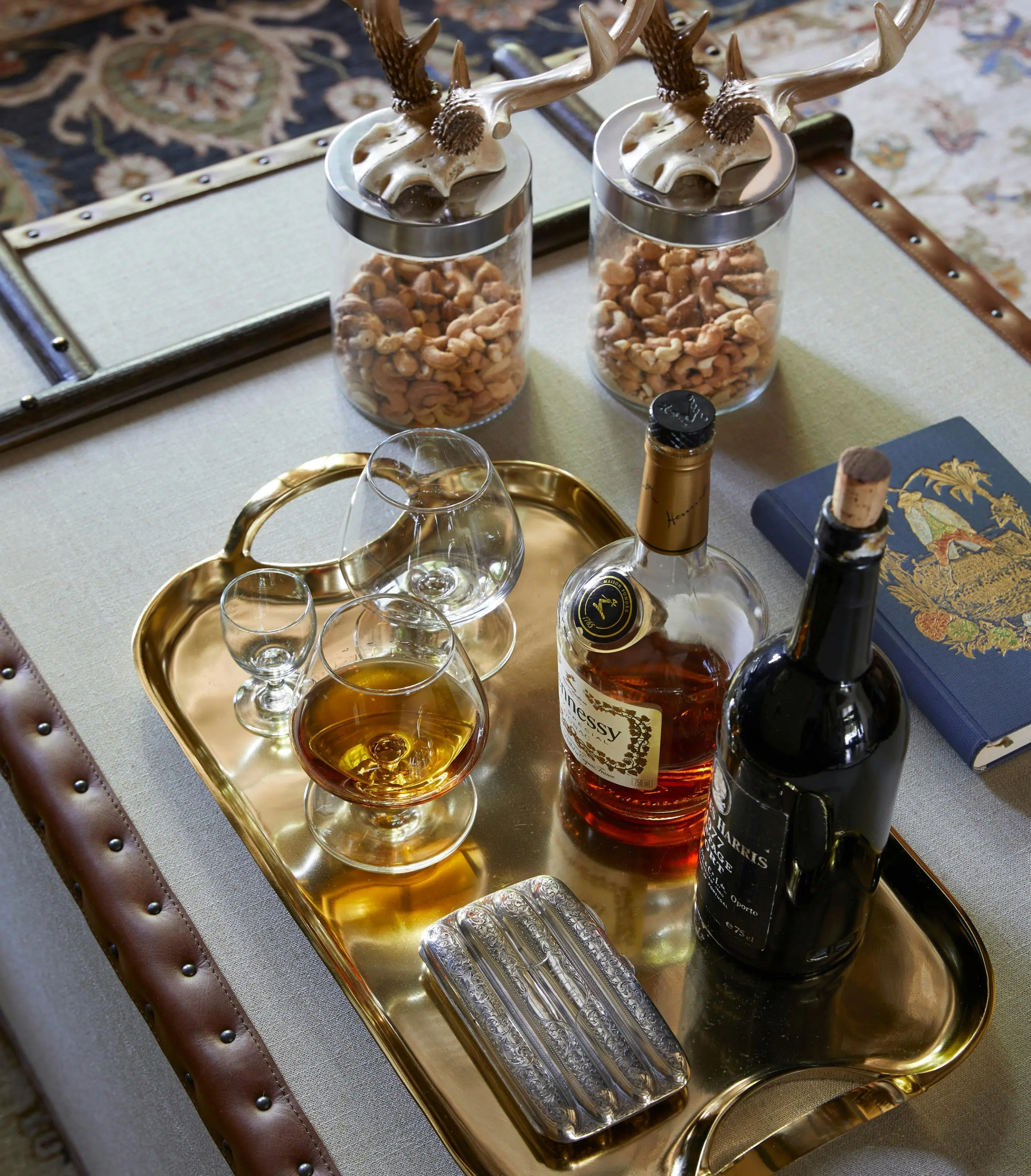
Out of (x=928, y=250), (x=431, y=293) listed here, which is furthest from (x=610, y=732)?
(x=928, y=250)

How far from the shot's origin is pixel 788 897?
594 millimetres

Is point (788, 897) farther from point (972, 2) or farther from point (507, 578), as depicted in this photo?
point (972, 2)

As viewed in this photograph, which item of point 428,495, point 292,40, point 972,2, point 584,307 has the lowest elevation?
point 972,2

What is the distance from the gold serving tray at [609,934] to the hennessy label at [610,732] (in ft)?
0.19

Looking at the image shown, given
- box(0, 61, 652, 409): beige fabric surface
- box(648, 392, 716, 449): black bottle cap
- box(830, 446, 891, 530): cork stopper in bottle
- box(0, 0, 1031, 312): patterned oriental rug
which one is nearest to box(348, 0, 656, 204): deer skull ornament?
box(0, 61, 652, 409): beige fabric surface

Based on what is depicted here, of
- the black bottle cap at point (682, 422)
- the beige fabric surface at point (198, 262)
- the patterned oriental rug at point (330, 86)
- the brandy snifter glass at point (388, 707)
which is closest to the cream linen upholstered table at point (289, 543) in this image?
the beige fabric surface at point (198, 262)

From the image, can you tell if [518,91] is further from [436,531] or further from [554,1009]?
[554,1009]

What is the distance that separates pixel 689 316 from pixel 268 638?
369 mm

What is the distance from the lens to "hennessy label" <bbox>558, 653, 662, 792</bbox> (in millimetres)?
644

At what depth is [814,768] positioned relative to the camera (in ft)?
1.77

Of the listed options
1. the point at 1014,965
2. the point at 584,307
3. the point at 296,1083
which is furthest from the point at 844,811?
the point at 584,307

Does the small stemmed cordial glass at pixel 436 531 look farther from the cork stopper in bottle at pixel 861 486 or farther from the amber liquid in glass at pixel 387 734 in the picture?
the cork stopper in bottle at pixel 861 486

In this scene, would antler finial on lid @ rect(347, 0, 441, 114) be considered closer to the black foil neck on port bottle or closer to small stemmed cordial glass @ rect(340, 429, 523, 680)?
small stemmed cordial glass @ rect(340, 429, 523, 680)

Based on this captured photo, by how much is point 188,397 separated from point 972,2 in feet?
5.91
